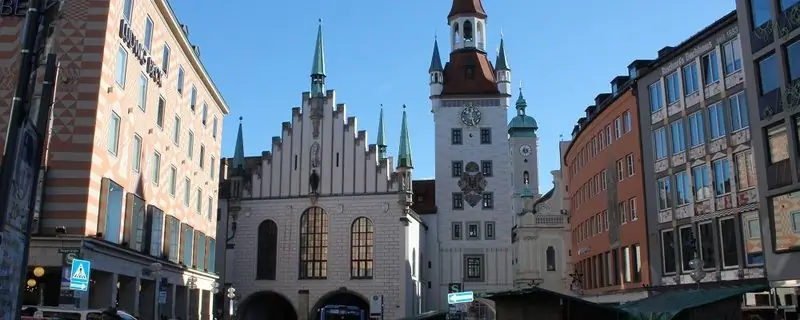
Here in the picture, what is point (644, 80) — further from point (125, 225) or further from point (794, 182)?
point (125, 225)

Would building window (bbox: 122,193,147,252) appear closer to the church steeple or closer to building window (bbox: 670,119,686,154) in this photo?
building window (bbox: 670,119,686,154)

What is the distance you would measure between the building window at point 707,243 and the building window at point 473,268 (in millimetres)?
36129

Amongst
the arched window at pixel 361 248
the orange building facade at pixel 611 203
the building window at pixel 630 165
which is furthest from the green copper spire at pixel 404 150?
the building window at pixel 630 165

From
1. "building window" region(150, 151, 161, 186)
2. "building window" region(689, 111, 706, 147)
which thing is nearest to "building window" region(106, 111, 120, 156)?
"building window" region(150, 151, 161, 186)

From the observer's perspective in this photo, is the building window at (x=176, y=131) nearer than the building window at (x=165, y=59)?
No

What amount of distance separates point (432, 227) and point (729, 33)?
4149cm

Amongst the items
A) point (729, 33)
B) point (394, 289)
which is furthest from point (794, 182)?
point (394, 289)

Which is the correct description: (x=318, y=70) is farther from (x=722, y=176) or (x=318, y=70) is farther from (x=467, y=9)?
(x=722, y=176)

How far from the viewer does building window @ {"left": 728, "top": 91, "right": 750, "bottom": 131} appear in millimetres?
27594

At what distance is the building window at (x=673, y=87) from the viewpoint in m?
32.3

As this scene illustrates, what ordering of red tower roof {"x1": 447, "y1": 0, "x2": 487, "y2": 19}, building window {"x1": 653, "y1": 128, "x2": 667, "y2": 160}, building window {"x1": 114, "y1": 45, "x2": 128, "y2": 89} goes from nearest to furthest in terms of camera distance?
building window {"x1": 114, "y1": 45, "x2": 128, "y2": 89} < building window {"x1": 653, "y1": 128, "x2": 667, "y2": 160} < red tower roof {"x1": 447, "y1": 0, "x2": 487, "y2": 19}

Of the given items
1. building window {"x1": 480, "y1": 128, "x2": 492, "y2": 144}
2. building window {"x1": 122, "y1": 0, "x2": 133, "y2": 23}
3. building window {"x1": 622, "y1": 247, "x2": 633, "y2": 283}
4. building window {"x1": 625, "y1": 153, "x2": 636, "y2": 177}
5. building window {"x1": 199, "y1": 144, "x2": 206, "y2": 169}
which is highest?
building window {"x1": 480, "y1": 128, "x2": 492, "y2": 144}

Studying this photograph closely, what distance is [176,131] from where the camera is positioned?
35094 mm

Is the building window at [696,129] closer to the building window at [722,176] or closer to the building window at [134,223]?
the building window at [722,176]
